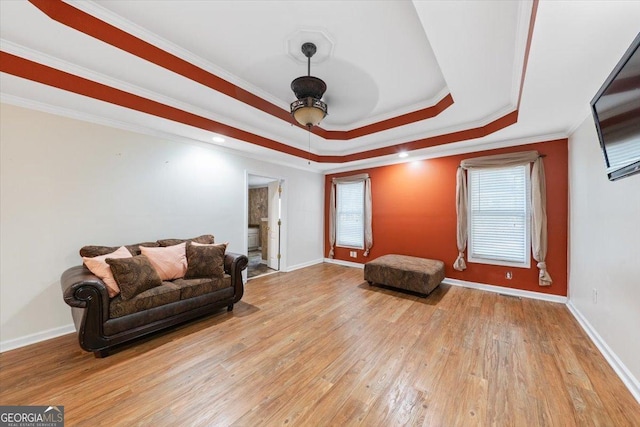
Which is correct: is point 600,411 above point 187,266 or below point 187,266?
below

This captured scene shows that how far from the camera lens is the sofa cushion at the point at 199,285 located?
8.59ft

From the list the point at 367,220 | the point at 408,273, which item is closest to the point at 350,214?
the point at 367,220

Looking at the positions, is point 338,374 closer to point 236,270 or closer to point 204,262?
point 236,270

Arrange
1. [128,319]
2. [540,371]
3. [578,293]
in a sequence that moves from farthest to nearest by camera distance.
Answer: [578,293] → [128,319] → [540,371]

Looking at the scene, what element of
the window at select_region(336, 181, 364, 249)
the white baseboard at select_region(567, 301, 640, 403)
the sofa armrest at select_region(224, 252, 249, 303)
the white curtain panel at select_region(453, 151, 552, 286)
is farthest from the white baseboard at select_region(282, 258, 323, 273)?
the white baseboard at select_region(567, 301, 640, 403)

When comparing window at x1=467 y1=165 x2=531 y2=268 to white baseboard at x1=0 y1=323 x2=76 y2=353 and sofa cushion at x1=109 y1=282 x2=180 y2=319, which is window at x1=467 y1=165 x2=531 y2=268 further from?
white baseboard at x1=0 y1=323 x2=76 y2=353

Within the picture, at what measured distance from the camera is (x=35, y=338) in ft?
7.70

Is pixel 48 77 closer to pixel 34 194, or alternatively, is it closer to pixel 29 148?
pixel 29 148

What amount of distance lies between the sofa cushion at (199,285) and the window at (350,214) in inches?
128

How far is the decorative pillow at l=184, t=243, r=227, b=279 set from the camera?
2.89m

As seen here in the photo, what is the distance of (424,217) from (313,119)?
3.15 metres

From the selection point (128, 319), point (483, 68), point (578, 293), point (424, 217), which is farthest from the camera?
point (424, 217)

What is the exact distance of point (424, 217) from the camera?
177 inches

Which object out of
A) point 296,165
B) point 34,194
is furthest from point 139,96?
point 296,165
